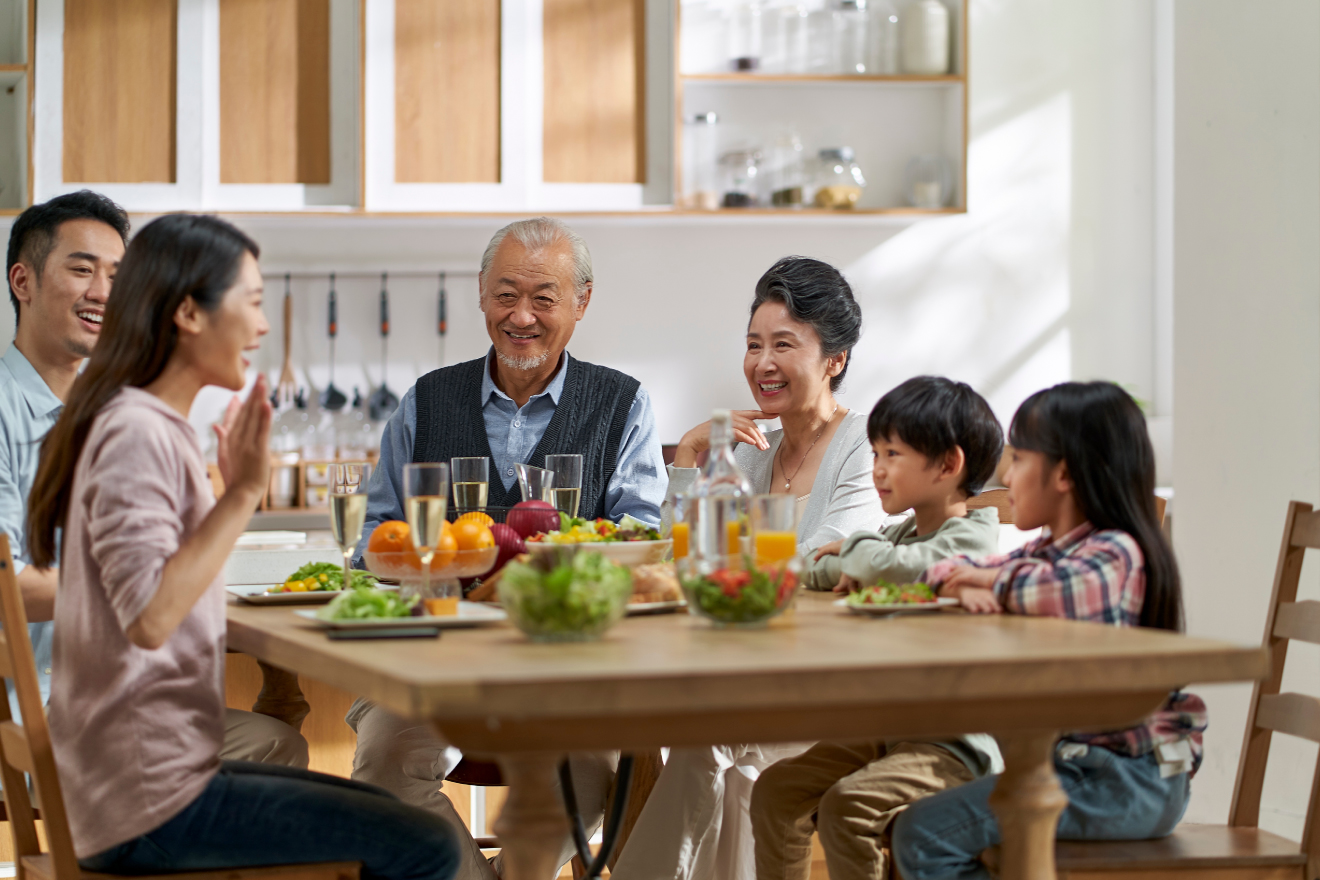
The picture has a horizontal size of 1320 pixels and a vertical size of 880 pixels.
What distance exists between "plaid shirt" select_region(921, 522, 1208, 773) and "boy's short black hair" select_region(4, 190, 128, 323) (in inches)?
74.7

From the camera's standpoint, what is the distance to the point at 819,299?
2.59 m

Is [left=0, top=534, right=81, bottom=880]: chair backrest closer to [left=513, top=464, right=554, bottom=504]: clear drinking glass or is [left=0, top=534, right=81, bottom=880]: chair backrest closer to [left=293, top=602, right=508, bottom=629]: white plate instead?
[left=293, top=602, right=508, bottom=629]: white plate

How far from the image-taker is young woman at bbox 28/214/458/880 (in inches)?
53.0

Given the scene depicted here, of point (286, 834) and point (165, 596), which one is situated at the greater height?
point (165, 596)

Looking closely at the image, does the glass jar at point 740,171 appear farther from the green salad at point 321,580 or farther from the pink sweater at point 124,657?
the pink sweater at point 124,657

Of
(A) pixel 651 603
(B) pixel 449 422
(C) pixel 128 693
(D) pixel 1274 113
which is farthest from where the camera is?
(D) pixel 1274 113

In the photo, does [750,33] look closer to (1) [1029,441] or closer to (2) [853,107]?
(2) [853,107]

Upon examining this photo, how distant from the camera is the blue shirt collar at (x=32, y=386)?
2295mm

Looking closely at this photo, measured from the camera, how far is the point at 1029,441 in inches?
65.1

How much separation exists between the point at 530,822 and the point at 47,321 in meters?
1.67

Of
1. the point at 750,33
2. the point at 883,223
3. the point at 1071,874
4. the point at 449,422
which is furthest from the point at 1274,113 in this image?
the point at 1071,874

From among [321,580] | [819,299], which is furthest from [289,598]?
[819,299]

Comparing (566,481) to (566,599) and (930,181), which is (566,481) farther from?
(930,181)

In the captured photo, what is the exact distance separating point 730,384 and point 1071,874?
2.89 m
